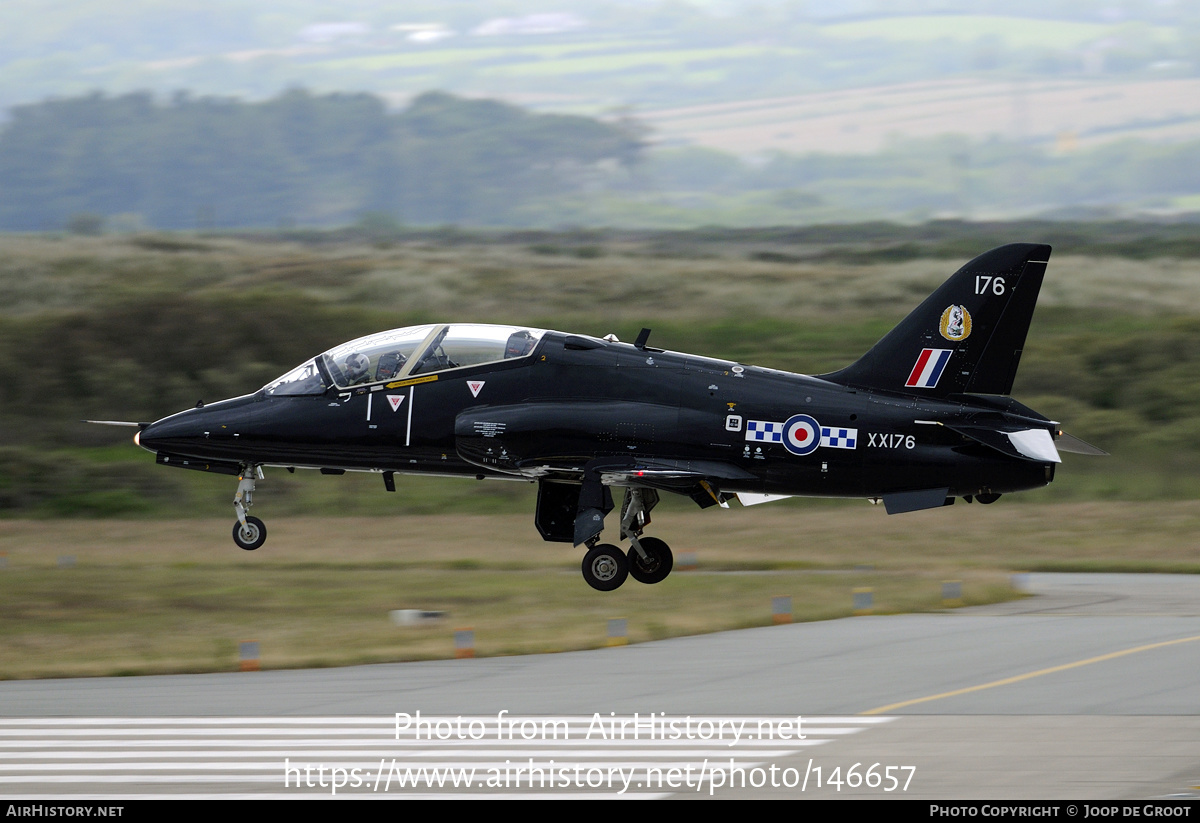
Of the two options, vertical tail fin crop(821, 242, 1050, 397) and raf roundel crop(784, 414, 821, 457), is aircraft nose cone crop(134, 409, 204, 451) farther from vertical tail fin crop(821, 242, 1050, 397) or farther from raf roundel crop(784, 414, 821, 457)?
vertical tail fin crop(821, 242, 1050, 397)

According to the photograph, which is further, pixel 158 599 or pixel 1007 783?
pixel 158 599

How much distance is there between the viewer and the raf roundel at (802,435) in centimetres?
1850

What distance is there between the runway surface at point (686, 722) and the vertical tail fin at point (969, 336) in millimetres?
3630

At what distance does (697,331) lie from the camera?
51.2 m

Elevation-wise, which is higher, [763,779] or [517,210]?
[517,210]

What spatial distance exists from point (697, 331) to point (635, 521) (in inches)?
1261

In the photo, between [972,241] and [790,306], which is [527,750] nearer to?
[790,306]

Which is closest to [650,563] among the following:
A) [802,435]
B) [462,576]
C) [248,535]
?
[802,435]

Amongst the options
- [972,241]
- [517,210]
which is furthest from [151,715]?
[517,210]

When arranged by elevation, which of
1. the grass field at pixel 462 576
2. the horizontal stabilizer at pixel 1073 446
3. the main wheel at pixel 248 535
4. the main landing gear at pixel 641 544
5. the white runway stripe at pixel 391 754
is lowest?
the grass field at pixel 462 576

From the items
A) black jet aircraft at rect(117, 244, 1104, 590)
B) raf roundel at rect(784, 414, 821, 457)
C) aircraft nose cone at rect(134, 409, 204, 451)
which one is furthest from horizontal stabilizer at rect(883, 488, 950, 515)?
aircraft nose cone at rect(134, 409, 204, 451)

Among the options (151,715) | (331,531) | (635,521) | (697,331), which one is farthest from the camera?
(697,331)

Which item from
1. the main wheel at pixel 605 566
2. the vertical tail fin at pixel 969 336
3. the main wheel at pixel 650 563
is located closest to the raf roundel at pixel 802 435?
the vertical tail fin at pixel 969 336

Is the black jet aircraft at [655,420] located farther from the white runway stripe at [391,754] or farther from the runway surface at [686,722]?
the white runway stripe at [391,754]
